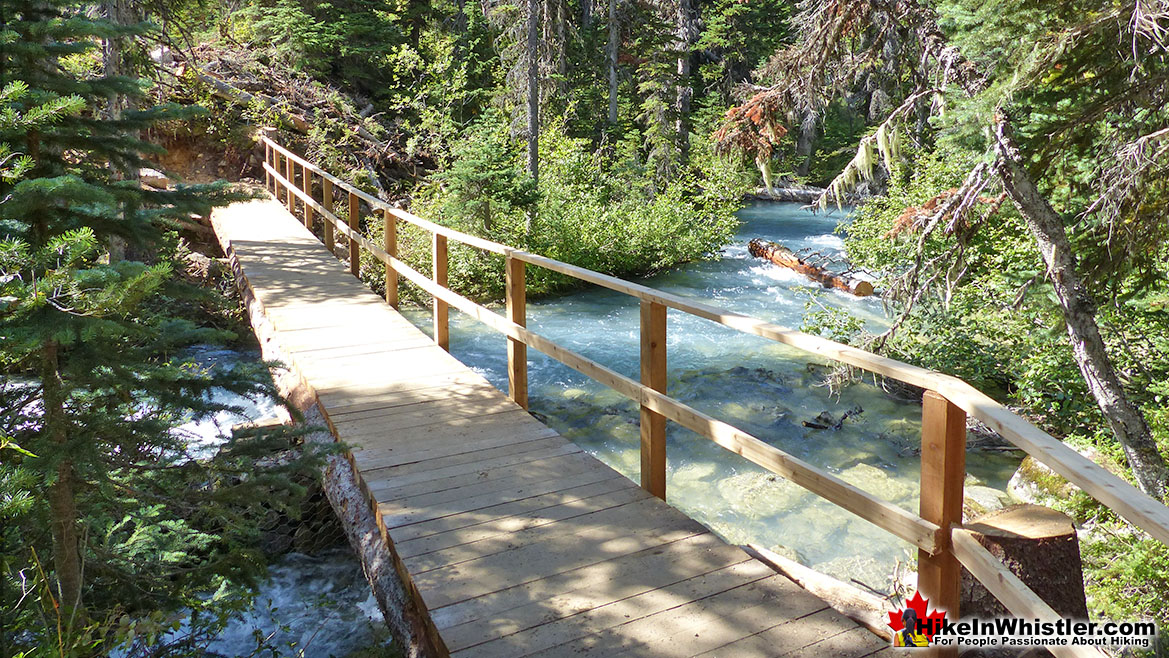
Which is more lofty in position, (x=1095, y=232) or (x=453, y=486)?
(x=1095, y=232)

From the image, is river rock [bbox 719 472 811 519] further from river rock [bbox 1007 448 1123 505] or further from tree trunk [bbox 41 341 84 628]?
tree trunk [bbox 41 341 84 628]

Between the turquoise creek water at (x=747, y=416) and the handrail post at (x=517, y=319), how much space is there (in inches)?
84.4

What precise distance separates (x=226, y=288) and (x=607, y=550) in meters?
9.54

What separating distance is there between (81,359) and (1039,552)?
145 inches

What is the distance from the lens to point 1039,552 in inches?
136

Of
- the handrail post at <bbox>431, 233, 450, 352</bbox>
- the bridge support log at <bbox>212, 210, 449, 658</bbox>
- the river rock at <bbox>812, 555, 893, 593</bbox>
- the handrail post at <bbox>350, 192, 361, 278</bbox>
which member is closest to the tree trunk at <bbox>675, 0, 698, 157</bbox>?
the handrail post at <bbox>350, 192, 361, 278</bbox>

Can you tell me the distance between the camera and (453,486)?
4.22m

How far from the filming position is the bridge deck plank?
2957 mm

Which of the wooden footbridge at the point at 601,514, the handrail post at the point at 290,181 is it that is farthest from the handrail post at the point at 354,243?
the wooden footbridge at the point at 601,514

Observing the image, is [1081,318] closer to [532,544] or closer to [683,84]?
[532,544]

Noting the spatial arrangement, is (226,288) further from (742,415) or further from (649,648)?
(649,648)

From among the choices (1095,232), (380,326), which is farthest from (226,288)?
(1095,232)

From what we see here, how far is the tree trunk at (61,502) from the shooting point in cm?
298

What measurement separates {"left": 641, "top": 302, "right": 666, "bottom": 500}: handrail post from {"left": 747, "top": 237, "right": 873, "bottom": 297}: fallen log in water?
1114 cm
